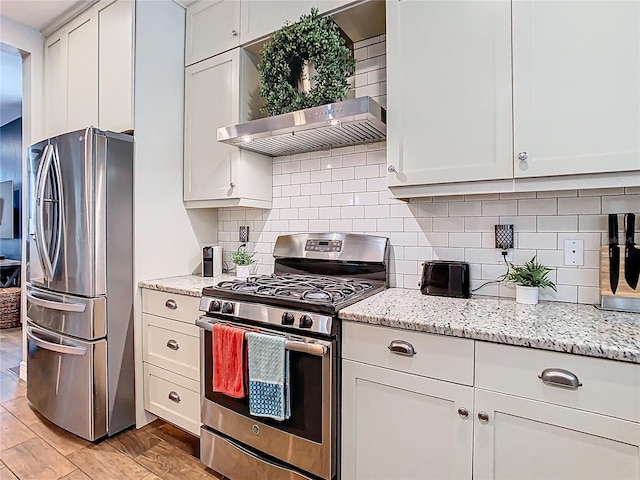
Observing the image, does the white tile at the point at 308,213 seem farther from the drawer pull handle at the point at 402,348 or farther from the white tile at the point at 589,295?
the white tile at the point at 589,295

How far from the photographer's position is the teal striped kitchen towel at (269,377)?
154 cm

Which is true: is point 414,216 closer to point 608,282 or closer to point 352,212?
point 352,212

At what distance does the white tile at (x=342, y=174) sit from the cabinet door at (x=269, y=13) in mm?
840

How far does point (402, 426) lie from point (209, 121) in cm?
208

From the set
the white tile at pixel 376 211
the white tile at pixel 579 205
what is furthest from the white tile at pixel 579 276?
the white tile at pixel 376 211

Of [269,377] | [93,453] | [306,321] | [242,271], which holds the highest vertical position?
[242,271]

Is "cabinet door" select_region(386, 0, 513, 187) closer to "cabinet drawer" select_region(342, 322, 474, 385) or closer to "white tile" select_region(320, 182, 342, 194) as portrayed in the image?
"white tile" select_region(320, 182, 342, 194)

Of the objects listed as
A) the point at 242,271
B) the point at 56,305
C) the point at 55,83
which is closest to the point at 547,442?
the point at 242,271

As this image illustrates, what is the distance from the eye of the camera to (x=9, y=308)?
4.44 meters

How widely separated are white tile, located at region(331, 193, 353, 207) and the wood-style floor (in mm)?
1601

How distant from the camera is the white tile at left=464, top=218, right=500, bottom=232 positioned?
1808 mm

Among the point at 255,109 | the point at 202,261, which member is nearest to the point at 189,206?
the point at 202,261

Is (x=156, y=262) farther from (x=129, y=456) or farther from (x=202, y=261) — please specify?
(x=129, y=456)

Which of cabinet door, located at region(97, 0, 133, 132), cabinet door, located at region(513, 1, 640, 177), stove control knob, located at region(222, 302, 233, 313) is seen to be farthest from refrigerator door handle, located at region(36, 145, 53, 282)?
cabinet door, located at region(513, 1, 640, 177)
